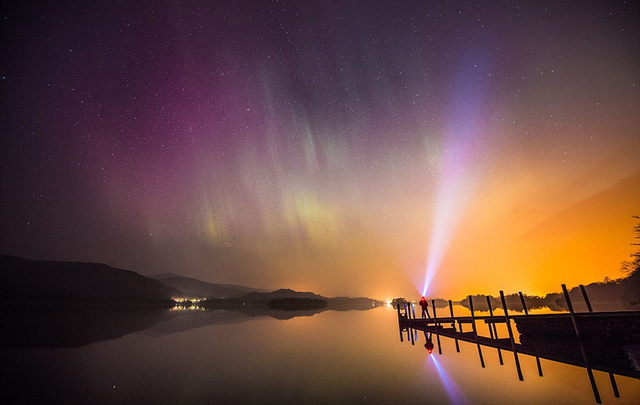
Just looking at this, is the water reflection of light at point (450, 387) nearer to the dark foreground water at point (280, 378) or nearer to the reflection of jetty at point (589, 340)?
the dark foreground water at point (280, 378)

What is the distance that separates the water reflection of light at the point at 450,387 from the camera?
57.8ft

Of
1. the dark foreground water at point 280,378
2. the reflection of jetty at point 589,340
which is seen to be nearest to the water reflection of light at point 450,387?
the dark foreground water at point 280,378

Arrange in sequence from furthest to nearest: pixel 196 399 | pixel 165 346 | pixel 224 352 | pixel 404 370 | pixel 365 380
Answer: pixel 165 346 < pixel 224 352 < pixel 404 370 < pixel 365 380 < pixel 196 399

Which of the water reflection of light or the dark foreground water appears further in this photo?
the water reflection of light

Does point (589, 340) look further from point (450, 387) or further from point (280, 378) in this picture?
point (280, 378)

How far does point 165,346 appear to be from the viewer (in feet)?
120

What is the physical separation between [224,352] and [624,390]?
33.1m

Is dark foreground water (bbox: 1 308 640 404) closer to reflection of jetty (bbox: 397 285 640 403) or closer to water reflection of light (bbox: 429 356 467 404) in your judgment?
water reflection of light (bbox: 429 356 467 404)

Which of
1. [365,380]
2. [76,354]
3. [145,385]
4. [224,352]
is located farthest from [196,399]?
[76,354]

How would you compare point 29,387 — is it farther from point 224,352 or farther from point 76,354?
point 224,352

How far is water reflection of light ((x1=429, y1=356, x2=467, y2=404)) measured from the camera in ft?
57.8

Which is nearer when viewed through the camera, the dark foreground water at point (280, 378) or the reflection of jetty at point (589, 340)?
the reflection of jetty at point (589, 340)

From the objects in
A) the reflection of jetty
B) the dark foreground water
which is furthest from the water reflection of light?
the reflection of jetty

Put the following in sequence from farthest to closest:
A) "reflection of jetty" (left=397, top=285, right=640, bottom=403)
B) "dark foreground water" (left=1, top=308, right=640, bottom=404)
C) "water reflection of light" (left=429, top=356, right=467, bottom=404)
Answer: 1. "water reflection of light" (left=429, top=356, right=467, bottom=404)
2. "dark foreground water" (left=1, top=308, right=640, bottom=404)
3. "reflection of jetty" (left=397, top=285, right=640, bottom=403)
